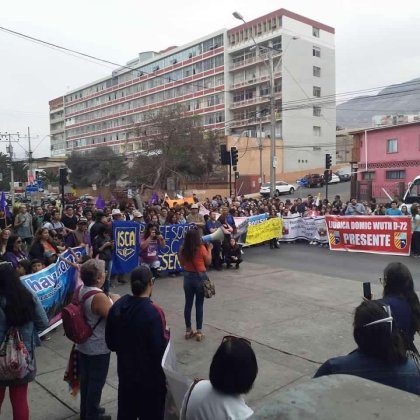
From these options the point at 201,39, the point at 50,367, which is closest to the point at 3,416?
the point at 50,367

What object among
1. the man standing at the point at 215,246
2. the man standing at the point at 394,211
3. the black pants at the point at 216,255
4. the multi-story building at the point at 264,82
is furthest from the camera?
the multi-story building at the point at 264,82

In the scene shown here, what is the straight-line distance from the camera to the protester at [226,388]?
7.25 feet

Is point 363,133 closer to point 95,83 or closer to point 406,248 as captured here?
point 406,248

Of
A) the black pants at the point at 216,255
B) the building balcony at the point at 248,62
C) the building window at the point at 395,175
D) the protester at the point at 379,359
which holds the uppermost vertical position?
the building balcony at the point at 248,62

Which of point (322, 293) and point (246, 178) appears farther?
point (246, 178)

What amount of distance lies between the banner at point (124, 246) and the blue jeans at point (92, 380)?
5999mm

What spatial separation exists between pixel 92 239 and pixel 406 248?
9031 mm

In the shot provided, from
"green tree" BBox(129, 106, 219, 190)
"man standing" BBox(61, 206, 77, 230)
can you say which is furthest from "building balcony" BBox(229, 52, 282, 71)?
"man standing" BBox(61, 206, 77, 230)

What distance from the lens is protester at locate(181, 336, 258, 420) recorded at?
2.21 metres

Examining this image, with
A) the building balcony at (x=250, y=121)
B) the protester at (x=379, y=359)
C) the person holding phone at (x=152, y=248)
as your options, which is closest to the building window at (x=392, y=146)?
the building balcony at (x=250, y=121)

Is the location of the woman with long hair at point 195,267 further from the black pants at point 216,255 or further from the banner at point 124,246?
the black pants at point 216,255

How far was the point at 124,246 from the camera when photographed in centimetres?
1013

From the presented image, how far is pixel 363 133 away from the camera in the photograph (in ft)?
126

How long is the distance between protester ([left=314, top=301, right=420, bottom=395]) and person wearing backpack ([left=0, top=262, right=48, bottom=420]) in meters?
2.32
